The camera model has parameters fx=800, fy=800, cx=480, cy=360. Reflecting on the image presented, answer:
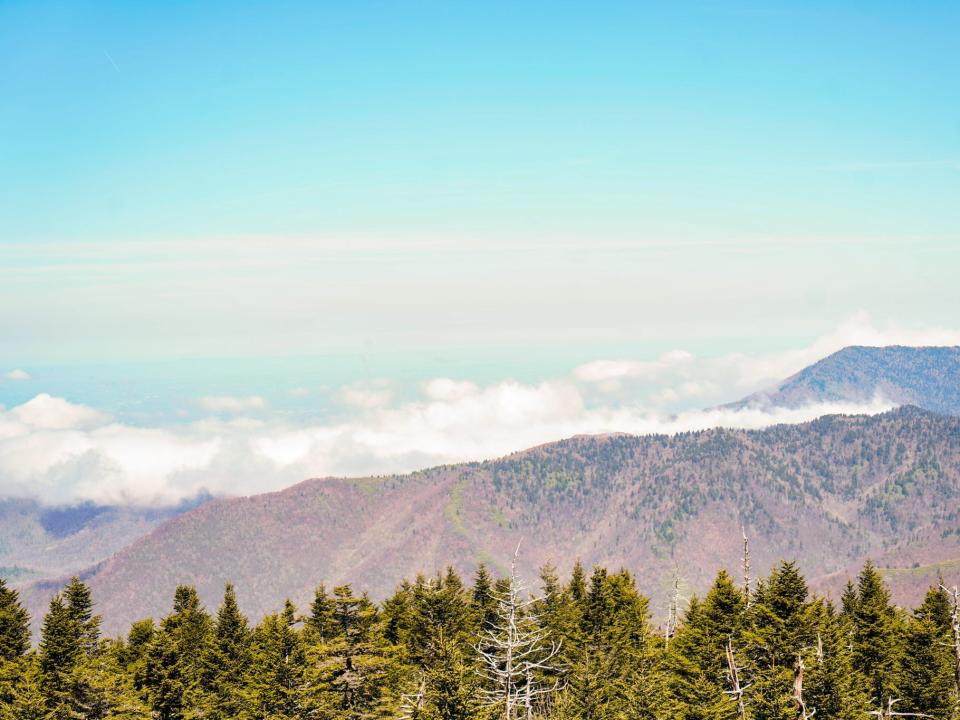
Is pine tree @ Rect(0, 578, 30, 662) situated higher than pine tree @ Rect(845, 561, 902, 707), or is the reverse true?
pine tree @ Rect(0, 578, 30, 662)

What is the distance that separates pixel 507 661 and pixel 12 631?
53380 millimetres

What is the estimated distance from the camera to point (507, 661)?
42906 millimetres

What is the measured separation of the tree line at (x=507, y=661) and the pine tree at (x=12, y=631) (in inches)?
7.0

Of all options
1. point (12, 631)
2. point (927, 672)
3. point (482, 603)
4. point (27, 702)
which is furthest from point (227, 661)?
point (927, 672)

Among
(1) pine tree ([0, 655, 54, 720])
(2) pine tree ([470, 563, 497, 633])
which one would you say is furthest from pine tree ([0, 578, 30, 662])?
(2) pine tree ([470, 563, 497, 633])

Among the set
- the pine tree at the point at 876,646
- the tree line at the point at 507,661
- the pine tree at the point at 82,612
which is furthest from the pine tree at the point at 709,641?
the pine tree at the point at 82,612

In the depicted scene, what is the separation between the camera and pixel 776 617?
175ft

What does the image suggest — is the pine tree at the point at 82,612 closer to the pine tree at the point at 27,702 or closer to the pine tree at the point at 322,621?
the pine tree at the point at 27,702

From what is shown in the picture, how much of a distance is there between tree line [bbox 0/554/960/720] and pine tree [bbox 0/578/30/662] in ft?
0.59

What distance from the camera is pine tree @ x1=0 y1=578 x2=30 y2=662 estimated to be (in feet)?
232

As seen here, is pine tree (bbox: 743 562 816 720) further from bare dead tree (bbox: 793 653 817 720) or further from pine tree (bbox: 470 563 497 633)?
pine tree (bbox: 470 563 497 633)

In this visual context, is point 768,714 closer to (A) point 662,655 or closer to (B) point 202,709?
(A) point 662,655

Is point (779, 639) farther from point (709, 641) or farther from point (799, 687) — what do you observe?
point (709, 641)

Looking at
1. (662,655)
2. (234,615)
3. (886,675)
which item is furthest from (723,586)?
(234,615)
